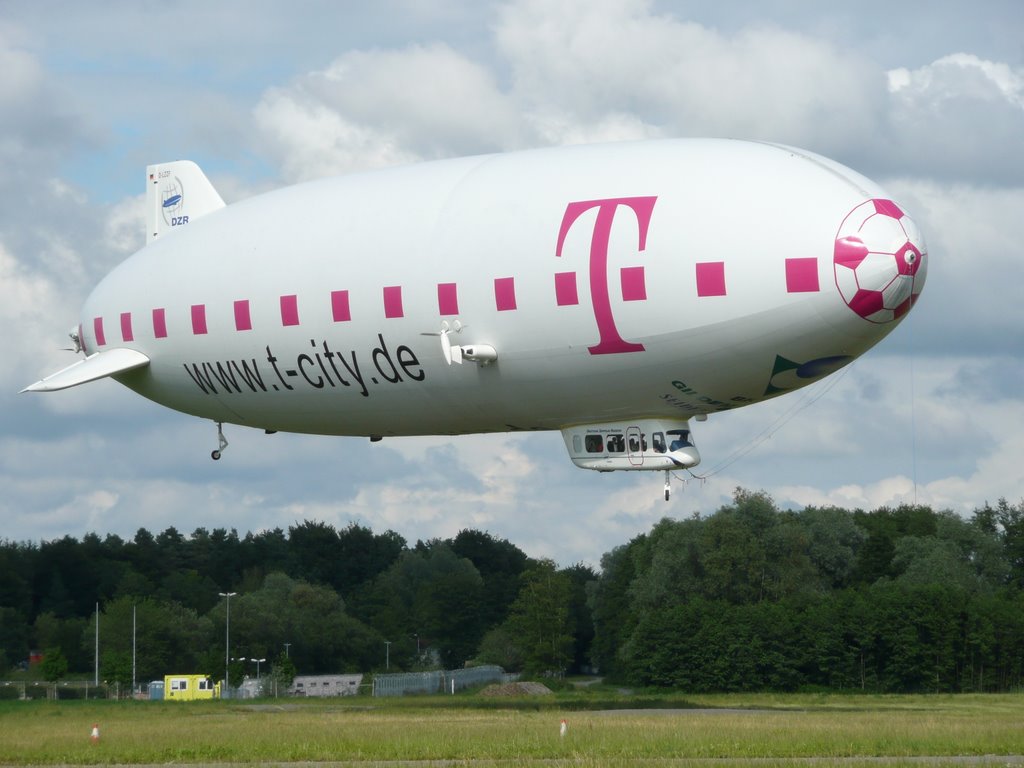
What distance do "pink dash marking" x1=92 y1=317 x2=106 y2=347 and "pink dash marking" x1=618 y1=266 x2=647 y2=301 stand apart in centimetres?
2001

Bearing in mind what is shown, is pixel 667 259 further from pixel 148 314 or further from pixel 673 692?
pixel 673 692

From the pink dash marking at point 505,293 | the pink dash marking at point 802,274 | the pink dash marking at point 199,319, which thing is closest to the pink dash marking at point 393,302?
the pink dash marking at point 505,293

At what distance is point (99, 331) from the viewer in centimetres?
4869

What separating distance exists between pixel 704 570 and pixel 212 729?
6942 centimetres

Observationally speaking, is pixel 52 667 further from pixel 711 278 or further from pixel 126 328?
pixel 711 278

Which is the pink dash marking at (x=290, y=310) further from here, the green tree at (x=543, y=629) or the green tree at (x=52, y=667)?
the green tree at (x=543, y=629)

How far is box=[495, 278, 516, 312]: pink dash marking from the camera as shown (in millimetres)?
37969

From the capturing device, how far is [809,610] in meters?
97.9

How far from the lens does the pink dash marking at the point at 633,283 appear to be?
36469 millimetres

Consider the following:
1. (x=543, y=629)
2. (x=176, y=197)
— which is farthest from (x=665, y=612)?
(x=176, y=197)

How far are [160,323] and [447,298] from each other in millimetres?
11593

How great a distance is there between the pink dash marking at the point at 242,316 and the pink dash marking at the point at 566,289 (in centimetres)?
1044

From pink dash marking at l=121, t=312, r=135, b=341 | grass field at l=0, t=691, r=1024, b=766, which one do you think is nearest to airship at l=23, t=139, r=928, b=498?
pink dash marking at l=121, t=312, r=135, b=341

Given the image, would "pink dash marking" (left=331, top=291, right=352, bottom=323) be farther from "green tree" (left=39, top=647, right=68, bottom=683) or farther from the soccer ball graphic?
"green tree" (left=39, top=647, right=68, bottom=683)
